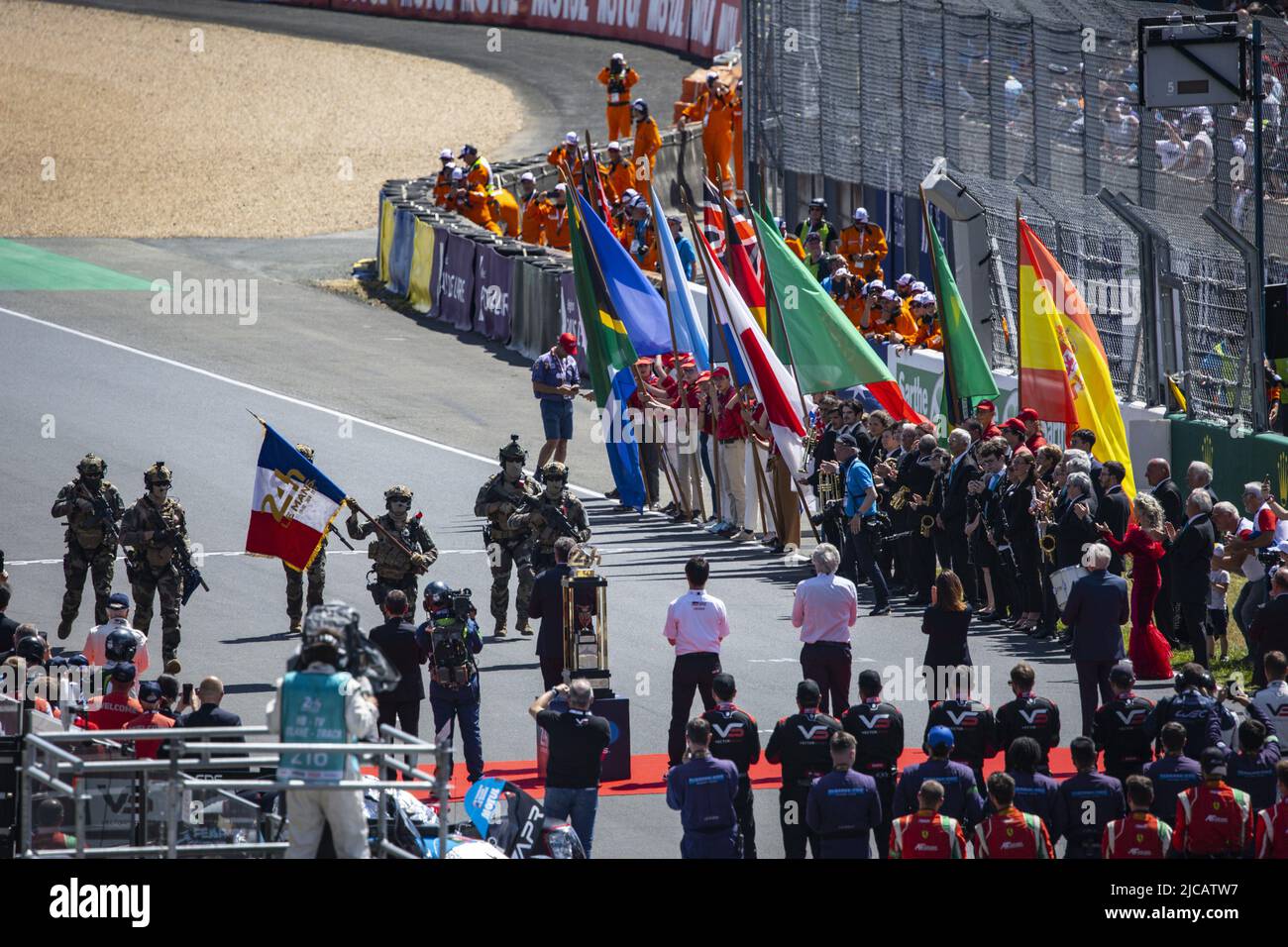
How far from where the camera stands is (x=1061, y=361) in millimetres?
19828

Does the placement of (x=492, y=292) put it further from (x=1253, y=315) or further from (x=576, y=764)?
(x=576, y=764)

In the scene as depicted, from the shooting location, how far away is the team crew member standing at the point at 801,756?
42.1 feet

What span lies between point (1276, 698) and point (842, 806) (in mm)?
3265

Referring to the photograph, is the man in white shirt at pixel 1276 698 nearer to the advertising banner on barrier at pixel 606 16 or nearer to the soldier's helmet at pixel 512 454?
the soldier's helmet at pixel 512 454

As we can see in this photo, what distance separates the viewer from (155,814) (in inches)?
448

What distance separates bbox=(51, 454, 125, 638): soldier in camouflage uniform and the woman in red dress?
8.35m

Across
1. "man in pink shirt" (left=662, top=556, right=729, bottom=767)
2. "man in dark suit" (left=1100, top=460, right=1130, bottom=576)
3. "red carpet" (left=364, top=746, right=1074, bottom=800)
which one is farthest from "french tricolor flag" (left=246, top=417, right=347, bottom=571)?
"man in dark suit" (left=1100, top=460, right=1130, bottom=576)

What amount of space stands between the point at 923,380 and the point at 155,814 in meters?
14.5

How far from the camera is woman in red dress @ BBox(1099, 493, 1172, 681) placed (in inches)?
665

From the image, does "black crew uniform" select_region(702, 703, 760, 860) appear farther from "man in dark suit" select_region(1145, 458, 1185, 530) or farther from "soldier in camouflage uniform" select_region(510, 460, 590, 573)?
"man in dark suit" select_region(1145, 458, 1185, 530)

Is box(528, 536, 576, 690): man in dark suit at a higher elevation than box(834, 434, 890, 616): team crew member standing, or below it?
below

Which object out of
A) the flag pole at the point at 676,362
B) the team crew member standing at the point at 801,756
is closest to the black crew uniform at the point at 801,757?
the team crew member standing at the point at 801,756

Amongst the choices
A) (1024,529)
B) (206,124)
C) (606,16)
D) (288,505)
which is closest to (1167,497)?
(1024,529)
